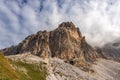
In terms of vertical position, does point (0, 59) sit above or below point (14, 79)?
above

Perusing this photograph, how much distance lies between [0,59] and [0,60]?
0.85 meters

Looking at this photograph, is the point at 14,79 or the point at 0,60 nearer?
the point at 14,79

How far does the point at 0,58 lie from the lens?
229 ft

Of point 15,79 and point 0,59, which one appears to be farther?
point 0,59

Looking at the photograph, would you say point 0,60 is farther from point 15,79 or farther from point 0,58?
point 15,79

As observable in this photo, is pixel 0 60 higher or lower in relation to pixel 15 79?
higher

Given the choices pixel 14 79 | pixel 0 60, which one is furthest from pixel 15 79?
pixel 0 60

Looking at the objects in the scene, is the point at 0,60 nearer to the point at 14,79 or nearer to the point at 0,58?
the point at 0,58

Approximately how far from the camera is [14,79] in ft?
176

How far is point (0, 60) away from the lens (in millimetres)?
68375

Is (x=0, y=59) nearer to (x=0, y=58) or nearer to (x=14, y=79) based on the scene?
(x=0, y=58)

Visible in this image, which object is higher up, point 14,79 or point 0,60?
point 0,60

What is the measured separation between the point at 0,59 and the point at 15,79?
16276mm

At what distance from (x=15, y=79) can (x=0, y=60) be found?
1544 centimetres
